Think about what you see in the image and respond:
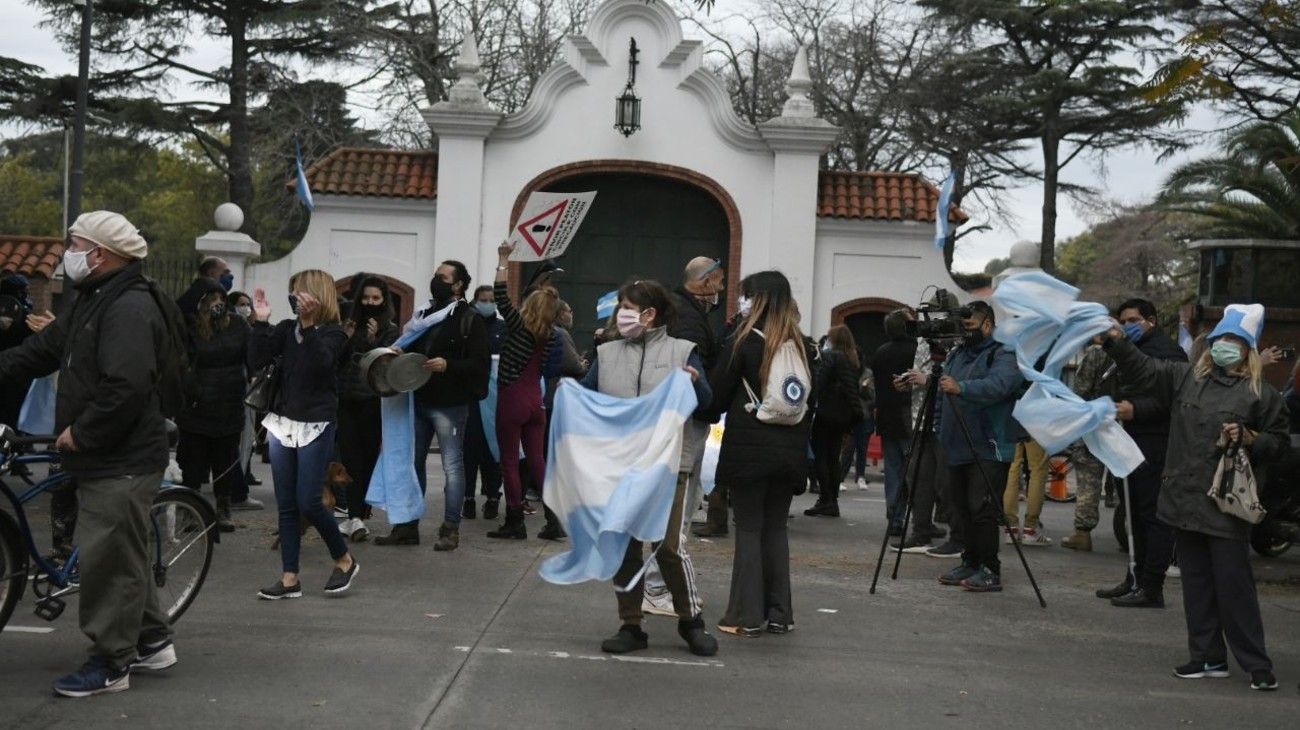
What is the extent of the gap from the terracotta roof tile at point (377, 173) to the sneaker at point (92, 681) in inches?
709

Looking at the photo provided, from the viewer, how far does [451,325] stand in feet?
35.1

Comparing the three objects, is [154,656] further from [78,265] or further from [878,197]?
[878,197]

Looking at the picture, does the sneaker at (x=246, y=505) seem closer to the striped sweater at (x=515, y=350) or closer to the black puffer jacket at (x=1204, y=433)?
the striped sweater at (x=515, y=350)

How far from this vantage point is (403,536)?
434 inches

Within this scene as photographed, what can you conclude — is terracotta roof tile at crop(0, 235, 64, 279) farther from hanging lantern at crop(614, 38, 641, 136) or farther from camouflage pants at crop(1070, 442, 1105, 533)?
camouflage pants at crop(1070, 442, 1105, 533)

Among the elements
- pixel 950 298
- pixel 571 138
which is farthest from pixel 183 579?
pixel 571 138

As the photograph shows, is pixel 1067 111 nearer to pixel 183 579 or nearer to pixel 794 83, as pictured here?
pixel 794 83

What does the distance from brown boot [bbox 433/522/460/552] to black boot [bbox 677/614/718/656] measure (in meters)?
3.38

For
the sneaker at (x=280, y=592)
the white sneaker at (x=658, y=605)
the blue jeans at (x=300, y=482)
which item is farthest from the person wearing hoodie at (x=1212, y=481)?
the sneaker at (x=280, y=592)

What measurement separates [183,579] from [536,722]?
8.07ft

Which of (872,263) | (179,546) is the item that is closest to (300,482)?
(179,546)

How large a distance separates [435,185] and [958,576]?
1547 centimetres

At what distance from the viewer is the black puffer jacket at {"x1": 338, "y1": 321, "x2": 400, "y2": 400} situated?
10776mm

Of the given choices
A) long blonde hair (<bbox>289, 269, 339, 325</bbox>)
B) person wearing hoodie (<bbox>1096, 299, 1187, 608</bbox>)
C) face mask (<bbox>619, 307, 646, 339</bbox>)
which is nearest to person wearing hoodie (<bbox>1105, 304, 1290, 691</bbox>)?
person wearing hoodie (<bbox>1096, 299, 1187, 608</bbox>)
